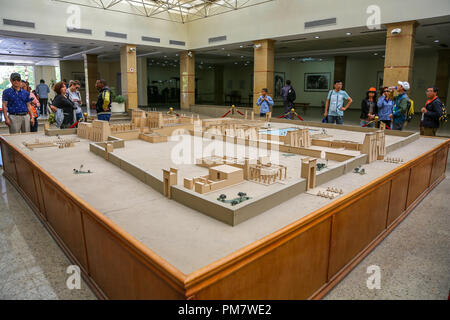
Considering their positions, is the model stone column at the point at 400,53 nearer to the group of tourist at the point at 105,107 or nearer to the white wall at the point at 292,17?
the white wall at the point at 292,17

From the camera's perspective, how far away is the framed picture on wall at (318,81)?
83.6ft

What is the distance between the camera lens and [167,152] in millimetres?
5523

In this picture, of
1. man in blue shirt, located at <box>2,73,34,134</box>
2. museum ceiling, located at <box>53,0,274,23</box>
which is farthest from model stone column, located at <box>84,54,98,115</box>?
man in blue shirt, located at <box>2,73,34,134</box>

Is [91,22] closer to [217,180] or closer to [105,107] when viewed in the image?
[105,107]

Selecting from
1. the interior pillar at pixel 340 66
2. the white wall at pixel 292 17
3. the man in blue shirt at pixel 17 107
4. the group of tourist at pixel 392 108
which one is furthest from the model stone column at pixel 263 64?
the man in blue shirt at pixel 17 107

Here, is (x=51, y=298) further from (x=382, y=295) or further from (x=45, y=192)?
(x=382, y=295)

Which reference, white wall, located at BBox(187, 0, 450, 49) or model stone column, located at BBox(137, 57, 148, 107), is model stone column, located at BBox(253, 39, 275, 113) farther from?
model stone column, located at BBox(137, 57, 148, 107)

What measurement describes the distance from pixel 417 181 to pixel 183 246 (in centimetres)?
434

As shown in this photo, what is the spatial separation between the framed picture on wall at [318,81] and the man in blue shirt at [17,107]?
2277 cm

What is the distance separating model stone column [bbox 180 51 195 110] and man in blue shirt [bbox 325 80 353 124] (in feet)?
40.6

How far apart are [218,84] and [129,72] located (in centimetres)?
A: 1729

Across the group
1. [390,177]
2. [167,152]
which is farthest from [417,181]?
[167,152]

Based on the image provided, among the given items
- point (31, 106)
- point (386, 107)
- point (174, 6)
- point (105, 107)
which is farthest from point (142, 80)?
point (386, 107)

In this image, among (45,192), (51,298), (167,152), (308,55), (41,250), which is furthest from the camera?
(308,55)
